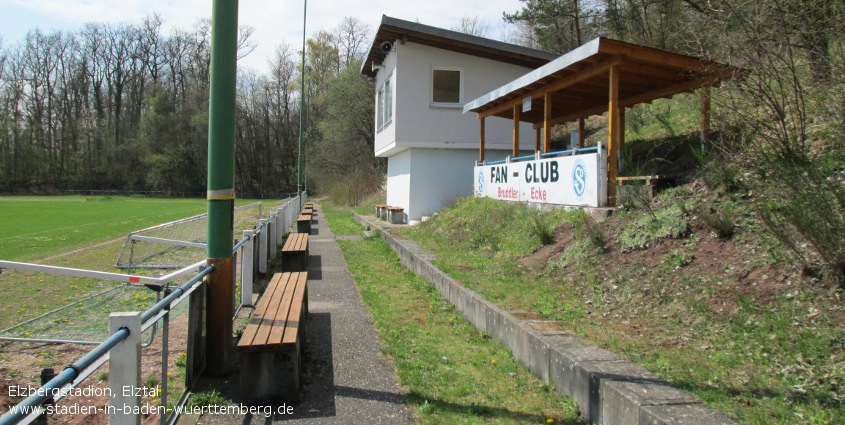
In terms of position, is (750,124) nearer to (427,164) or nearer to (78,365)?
(78,365)

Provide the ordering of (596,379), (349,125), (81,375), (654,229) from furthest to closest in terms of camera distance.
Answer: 1. (349,125)
2. (654,229)
3. (596,379)
4. (81,375)

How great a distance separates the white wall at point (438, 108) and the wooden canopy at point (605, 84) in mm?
1801

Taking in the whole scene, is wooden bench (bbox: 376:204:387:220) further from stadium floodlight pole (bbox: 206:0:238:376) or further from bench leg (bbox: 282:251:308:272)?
stadium floodlight pole (bbox: 206:0:238:376)

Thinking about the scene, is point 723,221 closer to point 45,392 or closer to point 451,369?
point 451,369

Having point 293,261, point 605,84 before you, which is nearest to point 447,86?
point 605,84

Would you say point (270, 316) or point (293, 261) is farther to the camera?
point (293, 261)

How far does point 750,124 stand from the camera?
529 centimetres

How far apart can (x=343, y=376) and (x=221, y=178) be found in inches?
75.2

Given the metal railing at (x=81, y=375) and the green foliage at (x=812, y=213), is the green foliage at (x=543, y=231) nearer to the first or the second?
the green foliage at (x=812, y=213)

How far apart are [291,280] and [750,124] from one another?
498 centimetres

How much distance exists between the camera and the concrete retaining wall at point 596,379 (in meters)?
3.10

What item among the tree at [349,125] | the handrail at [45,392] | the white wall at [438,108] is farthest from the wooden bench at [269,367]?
the tree at [349,125]

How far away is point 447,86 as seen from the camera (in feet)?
59.3

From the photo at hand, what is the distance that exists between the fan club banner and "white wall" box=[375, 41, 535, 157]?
4171 mm
